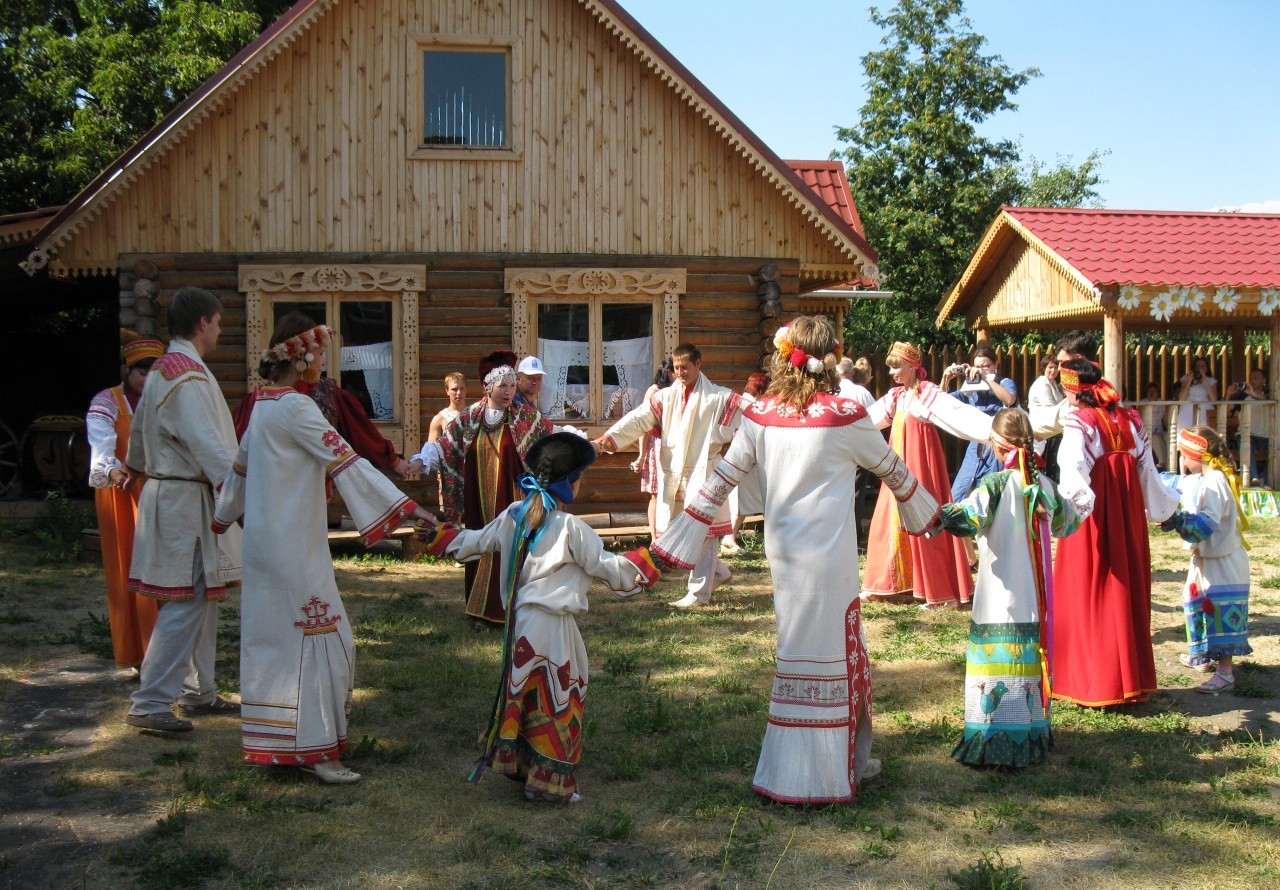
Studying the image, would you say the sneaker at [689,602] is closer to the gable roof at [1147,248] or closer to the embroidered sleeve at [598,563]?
the embroidered sleeve at [598,563]

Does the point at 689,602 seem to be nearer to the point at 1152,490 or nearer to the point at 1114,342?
the point at 1152,490

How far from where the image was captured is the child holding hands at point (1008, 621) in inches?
195

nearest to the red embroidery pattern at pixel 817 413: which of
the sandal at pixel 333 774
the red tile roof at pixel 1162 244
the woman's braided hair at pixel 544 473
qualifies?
the woman's braided hair at pixel 544 473

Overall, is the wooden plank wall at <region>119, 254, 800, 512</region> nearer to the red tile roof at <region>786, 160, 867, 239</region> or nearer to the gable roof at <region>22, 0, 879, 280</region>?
the gable roof at <region>22, 0, 879, 280</region>

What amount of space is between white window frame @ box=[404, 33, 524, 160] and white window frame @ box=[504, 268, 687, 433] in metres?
1.25

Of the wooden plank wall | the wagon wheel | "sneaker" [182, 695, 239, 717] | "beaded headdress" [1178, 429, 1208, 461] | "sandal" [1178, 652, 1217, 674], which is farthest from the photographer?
the wagon wheel

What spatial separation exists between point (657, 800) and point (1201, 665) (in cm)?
356

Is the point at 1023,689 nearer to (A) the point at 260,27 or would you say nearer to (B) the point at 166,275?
(B) the point at 166,275

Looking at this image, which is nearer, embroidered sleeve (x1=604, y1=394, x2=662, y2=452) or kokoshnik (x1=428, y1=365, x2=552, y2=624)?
kokoshnik (x1=428, y1=365, x2=552, y2=624)

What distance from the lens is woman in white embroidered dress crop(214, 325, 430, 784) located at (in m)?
4.75

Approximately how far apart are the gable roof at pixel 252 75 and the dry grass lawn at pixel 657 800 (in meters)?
5.78

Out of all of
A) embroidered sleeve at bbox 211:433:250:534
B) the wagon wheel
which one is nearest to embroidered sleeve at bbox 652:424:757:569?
embroidered sleeve at bbox 211:433:250:534

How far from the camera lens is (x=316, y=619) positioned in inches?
189

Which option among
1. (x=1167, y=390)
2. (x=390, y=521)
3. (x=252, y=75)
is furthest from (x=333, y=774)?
(x=1167, y=390)
